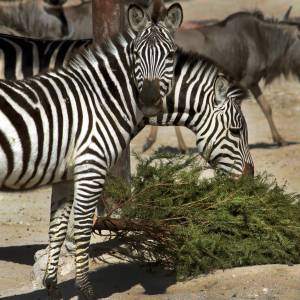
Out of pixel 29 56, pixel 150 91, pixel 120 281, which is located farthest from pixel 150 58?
pixel 29 56

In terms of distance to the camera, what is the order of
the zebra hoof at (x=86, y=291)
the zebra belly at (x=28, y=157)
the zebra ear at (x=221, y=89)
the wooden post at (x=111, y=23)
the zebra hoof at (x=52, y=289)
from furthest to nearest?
the wooden post at (x=111, y=23) < the zebra ear at (x=221, y=89) < the zebra hoof at (x=52, y=289) < the zebra hoof at (x=86, y=291) < the zebra belly at (x=28, y=157)

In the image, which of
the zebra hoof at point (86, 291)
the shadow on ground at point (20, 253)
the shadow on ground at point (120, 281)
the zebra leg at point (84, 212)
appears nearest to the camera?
the zebra leg at point (84, 212)

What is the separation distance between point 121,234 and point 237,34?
8.80 m

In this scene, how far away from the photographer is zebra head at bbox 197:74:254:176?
7.17 metres

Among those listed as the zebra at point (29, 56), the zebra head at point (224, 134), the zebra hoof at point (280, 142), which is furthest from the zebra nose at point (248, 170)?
the zebra hoof at point (280, 142)

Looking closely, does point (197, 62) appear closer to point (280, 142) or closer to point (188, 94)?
point (188, 94)

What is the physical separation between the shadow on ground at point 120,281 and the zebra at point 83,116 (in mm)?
365

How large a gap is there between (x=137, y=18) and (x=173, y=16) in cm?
30

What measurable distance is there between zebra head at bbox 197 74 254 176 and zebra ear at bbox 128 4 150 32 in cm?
106

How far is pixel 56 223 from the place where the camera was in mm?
6320

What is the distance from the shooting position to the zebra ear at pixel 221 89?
7.16 m

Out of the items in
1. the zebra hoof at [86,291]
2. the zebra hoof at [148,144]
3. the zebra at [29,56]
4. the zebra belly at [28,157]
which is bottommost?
the zebra hoof at [86,291]

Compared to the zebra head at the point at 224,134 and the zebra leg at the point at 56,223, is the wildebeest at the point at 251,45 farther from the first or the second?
the zebra leg at the point at 56,223

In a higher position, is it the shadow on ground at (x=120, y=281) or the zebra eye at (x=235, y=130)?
the zebra eye at (x=235, y=130)
